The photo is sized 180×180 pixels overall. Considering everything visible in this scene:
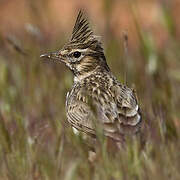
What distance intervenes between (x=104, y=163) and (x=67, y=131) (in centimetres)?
35

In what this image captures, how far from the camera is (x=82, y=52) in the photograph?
5762 mm

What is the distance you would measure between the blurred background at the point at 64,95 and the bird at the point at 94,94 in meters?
0.12

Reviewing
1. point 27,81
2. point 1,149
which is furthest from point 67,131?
point 27,81

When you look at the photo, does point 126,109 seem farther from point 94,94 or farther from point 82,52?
point 82,52

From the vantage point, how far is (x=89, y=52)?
19.0ft

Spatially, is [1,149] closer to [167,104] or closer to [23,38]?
[167,104]

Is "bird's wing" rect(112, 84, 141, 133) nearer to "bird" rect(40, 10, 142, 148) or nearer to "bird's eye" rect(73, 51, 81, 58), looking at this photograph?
"bird" rect(40, 10, 142, 148)

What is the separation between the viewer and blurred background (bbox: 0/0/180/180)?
422cm

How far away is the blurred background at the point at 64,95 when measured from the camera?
422 centimetres

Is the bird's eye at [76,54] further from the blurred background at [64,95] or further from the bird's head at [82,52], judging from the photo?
the blurred background at [64,95]

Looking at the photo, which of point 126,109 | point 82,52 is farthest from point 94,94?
point 82,52

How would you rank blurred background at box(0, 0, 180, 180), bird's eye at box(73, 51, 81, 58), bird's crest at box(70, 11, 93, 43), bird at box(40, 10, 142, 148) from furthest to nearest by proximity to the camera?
bird's eye at box(73, 51, 81, 58) → bird's crest at box(70, 11, 93, 43) → bird at box(40, 10, 142, 148) → blurred background at box(0, 0, 180, 180)

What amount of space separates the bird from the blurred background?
4.6 inches

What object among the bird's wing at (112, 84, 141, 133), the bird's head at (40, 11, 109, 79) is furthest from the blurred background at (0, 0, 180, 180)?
the bird's head at (40, 11, 109, 79)
